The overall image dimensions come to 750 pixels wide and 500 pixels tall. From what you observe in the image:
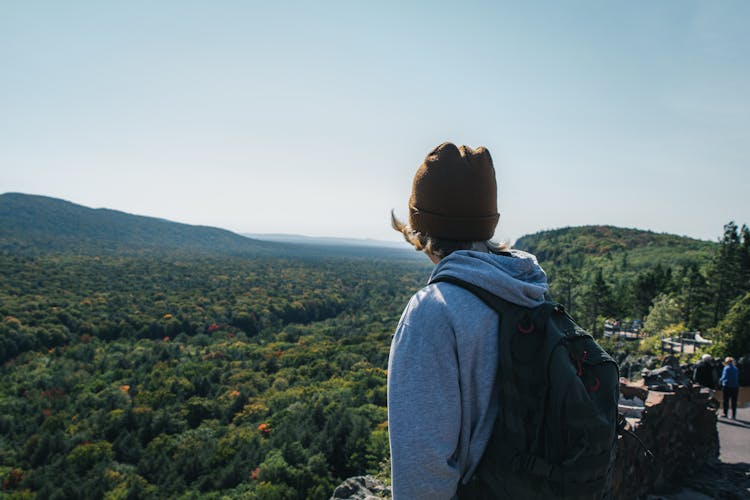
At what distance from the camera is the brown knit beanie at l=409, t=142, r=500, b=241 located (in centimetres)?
139

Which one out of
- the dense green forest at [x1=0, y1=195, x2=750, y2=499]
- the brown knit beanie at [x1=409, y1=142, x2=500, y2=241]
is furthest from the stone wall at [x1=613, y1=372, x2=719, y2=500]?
the dense green forest at [x1=0, y1=195, x2=750, y2=499]

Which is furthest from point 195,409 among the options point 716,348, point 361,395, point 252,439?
point 716,348

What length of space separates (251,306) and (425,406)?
154ft

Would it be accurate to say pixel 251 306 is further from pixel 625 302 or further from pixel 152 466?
pixel 625 302

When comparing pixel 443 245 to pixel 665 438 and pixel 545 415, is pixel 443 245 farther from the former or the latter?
pixel 665 438

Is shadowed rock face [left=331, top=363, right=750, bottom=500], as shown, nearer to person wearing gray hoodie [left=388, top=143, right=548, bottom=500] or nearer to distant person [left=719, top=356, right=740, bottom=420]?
distant person [left=719, top=356, right=740, bottom=420]

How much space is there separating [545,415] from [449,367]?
0.28 meters

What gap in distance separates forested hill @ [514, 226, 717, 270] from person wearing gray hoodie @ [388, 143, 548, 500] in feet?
189

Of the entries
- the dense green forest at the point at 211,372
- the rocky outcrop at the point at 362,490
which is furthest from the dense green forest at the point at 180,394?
the rocky outcrop at the point at 362,490

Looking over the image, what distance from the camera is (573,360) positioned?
1.22 metres

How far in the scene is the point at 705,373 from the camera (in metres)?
10.0

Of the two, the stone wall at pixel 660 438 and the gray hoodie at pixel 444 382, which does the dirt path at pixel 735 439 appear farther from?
the gray hoodie at pixel 444 382

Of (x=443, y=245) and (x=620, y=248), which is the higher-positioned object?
(x=620, y=248)

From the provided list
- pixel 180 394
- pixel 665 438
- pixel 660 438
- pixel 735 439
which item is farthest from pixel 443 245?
pixel 180 394
